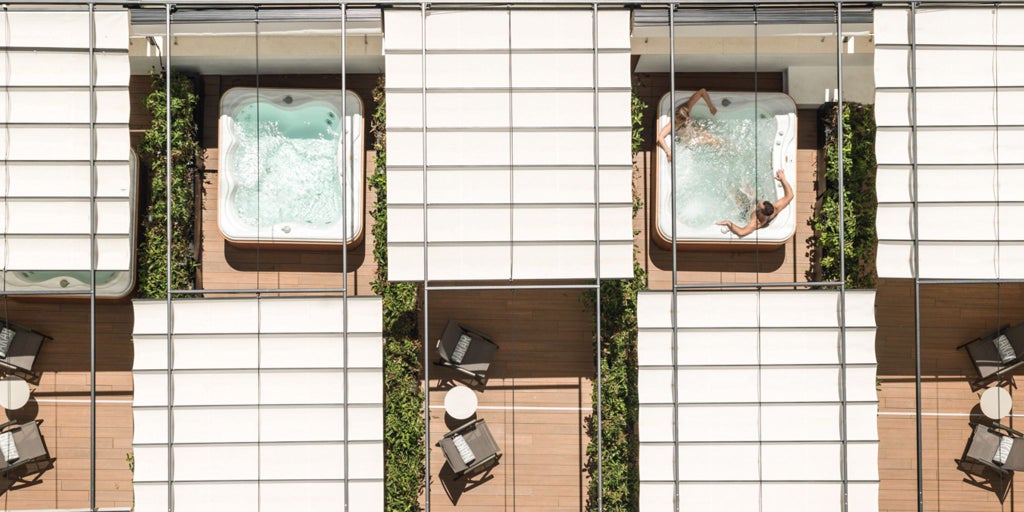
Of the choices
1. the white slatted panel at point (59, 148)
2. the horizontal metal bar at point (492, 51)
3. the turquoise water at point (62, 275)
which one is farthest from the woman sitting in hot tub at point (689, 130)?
the turquoise water at point (62, 275)

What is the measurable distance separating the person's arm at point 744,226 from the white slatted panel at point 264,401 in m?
→ 5.95

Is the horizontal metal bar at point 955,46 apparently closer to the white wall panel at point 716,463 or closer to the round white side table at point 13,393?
the white wall panel at point 716,463

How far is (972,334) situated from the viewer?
37.0ft

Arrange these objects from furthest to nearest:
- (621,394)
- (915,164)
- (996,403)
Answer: (621,394)
(996,403)
(915,164)

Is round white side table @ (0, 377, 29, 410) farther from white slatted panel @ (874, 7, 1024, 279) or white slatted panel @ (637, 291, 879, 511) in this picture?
white slatted panel @ (874, 7, 1024, 279)

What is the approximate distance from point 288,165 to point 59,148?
3.15m

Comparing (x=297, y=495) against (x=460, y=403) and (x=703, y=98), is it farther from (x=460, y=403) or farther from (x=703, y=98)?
(x=703, y=98)

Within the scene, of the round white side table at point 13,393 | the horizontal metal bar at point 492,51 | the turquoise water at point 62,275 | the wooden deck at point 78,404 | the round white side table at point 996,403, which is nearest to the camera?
the horizontal metal bar at point 492,51

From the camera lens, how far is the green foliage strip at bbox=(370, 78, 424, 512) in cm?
1076

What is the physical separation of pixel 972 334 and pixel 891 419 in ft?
6.82

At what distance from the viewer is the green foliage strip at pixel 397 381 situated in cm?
1076

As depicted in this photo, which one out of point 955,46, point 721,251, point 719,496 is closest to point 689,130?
point 721,251

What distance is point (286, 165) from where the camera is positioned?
10.8 meters

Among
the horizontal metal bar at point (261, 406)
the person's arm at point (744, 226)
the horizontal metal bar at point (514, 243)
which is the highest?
the person's arm at point (744, 226)
